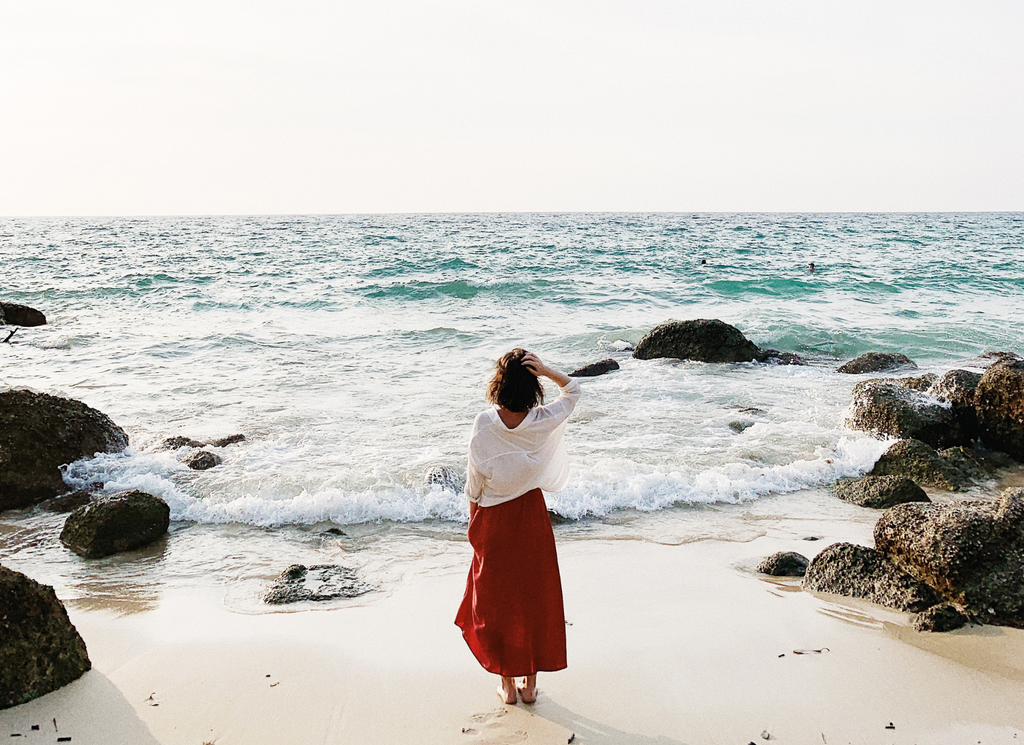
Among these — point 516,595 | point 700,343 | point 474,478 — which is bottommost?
point 516,595

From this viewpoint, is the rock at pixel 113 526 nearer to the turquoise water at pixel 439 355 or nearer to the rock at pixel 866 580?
the turquoise water at pixel 439 355

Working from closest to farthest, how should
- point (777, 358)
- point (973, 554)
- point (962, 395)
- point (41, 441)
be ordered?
point (973, 554), point (41, 441), point (962, 395), point (777, 358)

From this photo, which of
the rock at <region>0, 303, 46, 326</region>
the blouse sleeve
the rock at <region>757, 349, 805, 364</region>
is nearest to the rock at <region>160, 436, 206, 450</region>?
the blouse sleeve

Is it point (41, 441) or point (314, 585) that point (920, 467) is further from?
point (41, 441)

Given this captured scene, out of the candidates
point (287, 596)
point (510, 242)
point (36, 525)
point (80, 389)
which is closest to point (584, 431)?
point (287, 596)

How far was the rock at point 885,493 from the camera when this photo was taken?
7.07 meters

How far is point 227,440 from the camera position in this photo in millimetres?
9078

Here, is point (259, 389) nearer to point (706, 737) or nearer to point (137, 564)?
point (137, 564)

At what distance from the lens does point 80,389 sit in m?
11.8

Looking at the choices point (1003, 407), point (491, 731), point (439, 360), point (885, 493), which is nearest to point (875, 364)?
point (1003, 407)

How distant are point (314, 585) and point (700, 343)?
9.95 m

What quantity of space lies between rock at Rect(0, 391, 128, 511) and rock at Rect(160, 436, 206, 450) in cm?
51

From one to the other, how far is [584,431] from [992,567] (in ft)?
17.7

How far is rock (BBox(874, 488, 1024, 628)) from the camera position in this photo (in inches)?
181
